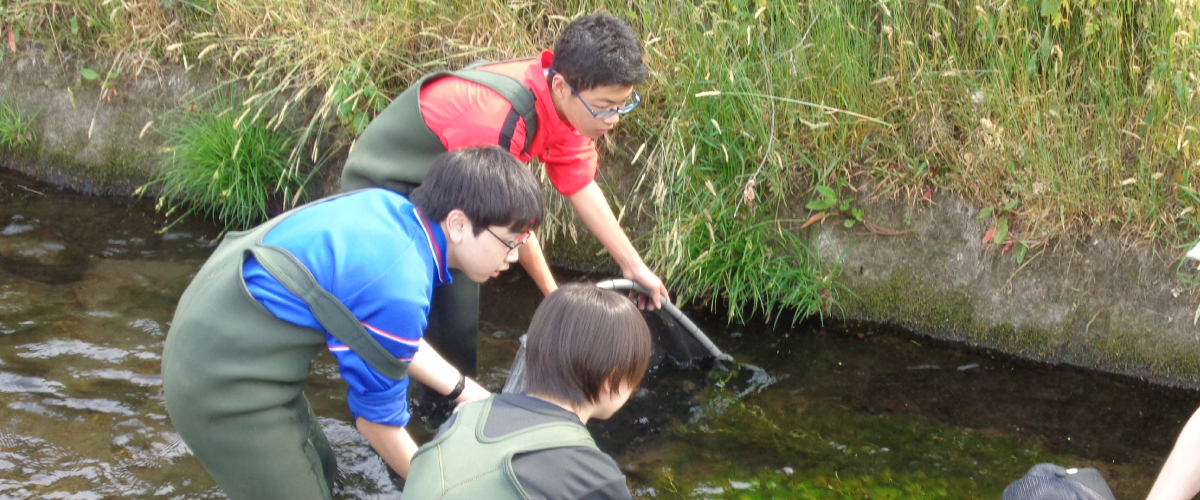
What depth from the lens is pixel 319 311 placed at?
178 cm

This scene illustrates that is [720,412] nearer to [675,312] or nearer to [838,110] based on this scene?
[675,312]

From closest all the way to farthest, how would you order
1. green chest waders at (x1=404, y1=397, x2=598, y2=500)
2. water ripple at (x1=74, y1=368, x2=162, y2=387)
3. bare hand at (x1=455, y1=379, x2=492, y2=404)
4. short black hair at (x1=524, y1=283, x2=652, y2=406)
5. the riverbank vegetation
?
green chest waders at (x1=404, y1=397, x2=598, y2=500) → short black hair at (x1=524, y1=283, x2=652, y2=406) → bare hand at (x1=455, y1=379, x2=492, y2=404) → water ripple at (x1=74, y1=368, x2=162, y2=387) → the riverbank vegetation

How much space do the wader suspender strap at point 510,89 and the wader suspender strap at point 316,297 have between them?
889 millimetres

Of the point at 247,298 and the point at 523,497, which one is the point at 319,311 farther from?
the point at 523,497

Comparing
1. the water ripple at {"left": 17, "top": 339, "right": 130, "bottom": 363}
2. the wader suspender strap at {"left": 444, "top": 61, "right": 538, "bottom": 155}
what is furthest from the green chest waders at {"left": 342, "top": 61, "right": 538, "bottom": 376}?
the water ripple at {"left": 17, "top": 339, "right": 130, "bottom": 363}

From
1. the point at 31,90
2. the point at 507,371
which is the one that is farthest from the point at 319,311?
the point at 31,90

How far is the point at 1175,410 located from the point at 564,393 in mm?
2940

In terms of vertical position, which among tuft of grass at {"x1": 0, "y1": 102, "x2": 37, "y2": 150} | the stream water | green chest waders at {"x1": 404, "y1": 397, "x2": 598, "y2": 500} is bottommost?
the stream water

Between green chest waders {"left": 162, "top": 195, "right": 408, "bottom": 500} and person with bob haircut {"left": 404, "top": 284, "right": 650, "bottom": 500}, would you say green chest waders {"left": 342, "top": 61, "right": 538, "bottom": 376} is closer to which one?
green chest waders {"left": 162, "top": 195, "right": 408, "bottom": 500}

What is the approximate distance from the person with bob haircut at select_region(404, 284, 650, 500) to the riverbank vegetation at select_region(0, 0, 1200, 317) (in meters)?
2.09

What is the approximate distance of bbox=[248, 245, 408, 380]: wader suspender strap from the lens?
176cm

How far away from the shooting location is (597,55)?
2439mm

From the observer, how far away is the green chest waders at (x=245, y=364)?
5.84 feet

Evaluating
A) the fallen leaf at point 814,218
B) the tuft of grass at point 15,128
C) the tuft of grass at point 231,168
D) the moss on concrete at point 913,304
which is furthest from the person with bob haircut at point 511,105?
the tuft of grass at point 15,128
